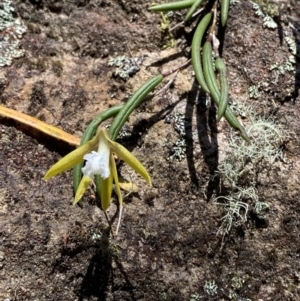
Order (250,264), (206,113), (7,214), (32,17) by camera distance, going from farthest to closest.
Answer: (32,17), (206,113), (250,264), (7,214)

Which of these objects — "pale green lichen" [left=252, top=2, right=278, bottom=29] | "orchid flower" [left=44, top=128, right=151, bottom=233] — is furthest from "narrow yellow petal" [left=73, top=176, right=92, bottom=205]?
"pale green lichen" [left=252, top=2, right=278, bottom=29]

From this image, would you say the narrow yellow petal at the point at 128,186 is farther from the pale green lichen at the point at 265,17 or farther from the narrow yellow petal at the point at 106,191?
the pale green lichen at the point at 265,17

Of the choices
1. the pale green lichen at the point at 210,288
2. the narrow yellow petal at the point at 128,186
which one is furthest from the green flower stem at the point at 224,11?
the pale green lichen at the point at 210,288

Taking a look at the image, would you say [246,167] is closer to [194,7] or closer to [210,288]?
[210,288]

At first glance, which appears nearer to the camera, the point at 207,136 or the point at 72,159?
the point at 72,159

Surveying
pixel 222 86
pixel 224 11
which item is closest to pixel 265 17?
pixel 224 11

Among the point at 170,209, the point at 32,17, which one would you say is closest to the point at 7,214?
the point at 170,209

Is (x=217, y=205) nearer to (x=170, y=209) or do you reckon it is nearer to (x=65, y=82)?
(x=170, y=209)

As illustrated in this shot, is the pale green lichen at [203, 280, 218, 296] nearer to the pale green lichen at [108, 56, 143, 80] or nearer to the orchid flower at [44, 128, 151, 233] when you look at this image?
the orchid flower at [44, 128, 151, 233]
